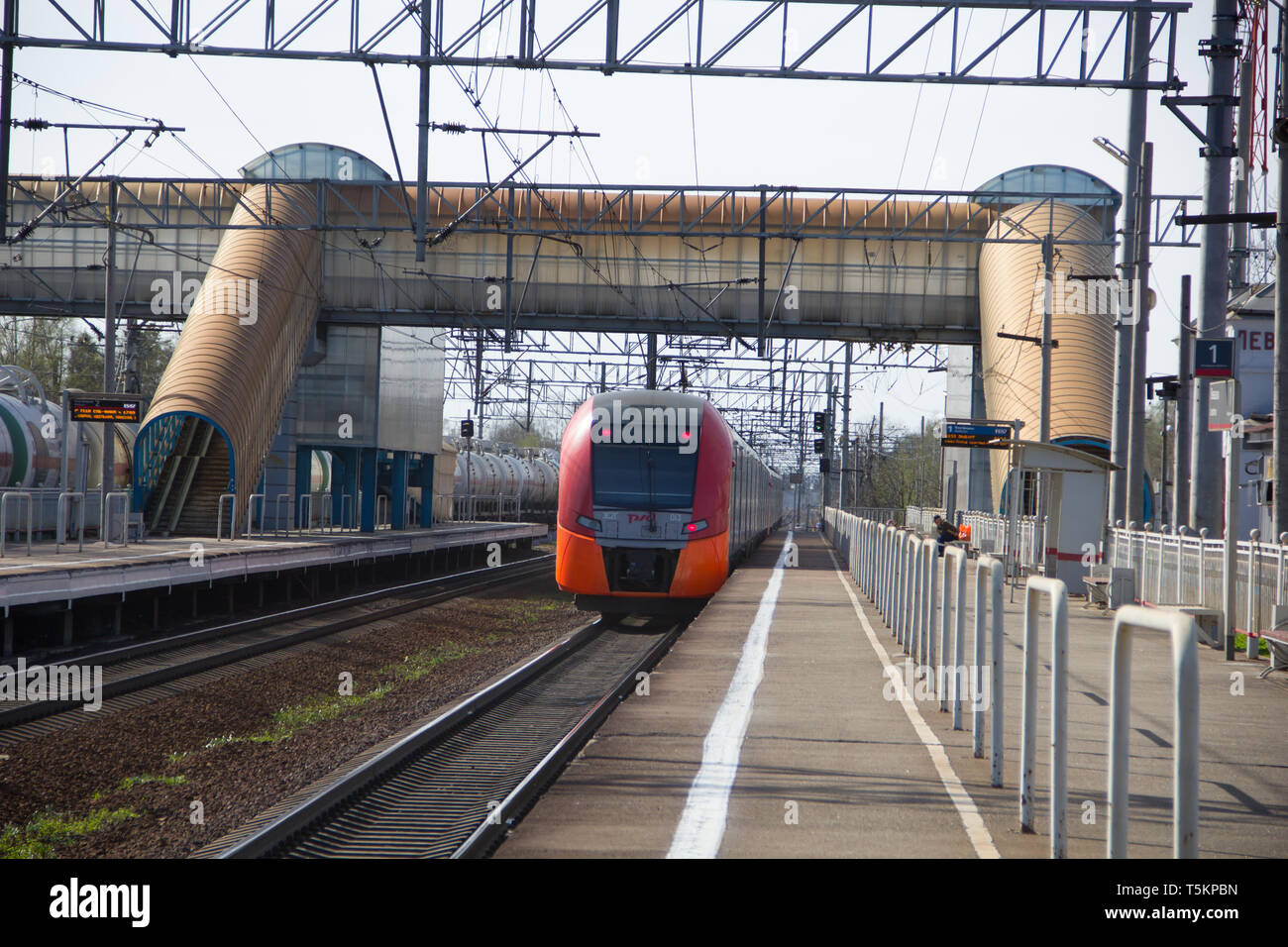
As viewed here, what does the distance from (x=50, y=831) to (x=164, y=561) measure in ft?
32.7

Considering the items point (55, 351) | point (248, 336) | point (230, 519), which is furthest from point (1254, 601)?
point (55, 351)

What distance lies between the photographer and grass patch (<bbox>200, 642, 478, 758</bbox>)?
1026 cm

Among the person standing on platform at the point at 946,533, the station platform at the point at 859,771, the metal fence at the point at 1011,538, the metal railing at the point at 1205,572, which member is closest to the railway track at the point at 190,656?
the station platform at the point at 859,771

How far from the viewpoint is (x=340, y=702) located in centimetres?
1202

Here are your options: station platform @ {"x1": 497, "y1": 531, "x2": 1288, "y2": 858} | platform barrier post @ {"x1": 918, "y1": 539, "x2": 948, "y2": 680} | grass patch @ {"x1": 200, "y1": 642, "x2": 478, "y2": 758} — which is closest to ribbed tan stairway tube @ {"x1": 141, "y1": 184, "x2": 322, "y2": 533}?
grass patch @ {"x1": 200, "y1": 642, "x2": 478, "y2": 758}

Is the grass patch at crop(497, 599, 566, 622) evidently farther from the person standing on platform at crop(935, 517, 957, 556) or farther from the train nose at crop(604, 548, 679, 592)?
the person standing on platform at crop(935, 517, 957, 556)

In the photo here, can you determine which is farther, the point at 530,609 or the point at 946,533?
the point at 946,533

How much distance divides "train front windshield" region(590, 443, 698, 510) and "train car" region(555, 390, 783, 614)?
1 cm

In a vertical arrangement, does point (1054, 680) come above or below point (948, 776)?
above

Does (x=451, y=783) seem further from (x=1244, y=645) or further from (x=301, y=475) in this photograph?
(x=301, y=475)

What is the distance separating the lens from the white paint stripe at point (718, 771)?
549 cm

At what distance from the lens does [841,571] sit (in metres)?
26.3

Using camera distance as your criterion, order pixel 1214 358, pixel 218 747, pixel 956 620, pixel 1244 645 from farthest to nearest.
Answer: pixel 1214 358
pixel 1244 645
pixel 218 747
pixel 956 620

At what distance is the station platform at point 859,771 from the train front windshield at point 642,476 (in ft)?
16.8
